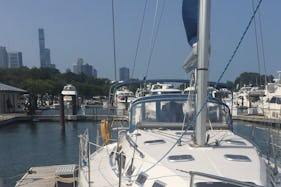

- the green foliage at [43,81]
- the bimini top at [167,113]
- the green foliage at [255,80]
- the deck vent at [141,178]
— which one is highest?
the green foliage at [43,81]

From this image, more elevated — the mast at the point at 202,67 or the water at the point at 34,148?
the mast at the point at 202,67

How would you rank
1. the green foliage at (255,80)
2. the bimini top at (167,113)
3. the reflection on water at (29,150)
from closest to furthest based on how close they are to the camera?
the bimini top at (167,113) < the green foliage at (255,80) < the reflection on water at (29,150)

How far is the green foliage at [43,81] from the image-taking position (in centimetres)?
9688

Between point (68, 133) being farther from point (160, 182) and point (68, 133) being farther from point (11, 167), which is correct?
point (160, 182)

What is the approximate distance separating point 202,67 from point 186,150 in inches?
56.4

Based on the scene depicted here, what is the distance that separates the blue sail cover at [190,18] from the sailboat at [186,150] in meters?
0.02

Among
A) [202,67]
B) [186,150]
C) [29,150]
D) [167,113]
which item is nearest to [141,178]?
[186,150]

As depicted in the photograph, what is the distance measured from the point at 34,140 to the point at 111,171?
25.9m

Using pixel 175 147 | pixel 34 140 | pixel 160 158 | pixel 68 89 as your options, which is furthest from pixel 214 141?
pixel 68 89

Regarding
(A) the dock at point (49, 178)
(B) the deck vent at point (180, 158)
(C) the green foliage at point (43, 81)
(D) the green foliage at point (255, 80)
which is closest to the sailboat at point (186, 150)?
(B) the deck vent at point (180, 158)

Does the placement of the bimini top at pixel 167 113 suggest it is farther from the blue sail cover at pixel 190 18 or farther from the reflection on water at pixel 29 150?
the reflection on water at pixel 29 150

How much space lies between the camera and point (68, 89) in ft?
249

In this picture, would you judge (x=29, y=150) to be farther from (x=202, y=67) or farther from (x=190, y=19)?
(x=202, y=67)

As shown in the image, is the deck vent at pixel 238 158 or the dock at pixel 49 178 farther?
the dock at pixel 49 178
